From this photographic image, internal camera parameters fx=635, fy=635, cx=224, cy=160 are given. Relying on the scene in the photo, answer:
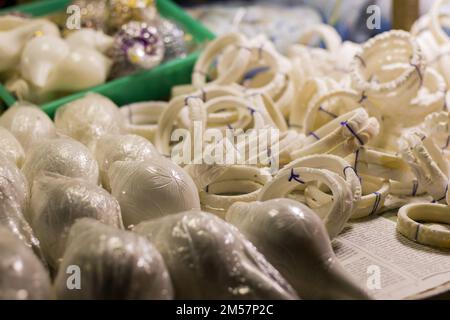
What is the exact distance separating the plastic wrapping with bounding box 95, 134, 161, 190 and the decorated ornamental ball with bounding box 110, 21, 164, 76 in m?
0.52

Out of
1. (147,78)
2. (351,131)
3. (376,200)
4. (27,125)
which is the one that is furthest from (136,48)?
(376,200)

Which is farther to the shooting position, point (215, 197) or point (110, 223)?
point (215, 197)

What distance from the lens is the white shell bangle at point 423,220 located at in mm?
1110

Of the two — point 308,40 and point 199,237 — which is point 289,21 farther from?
point 199,237

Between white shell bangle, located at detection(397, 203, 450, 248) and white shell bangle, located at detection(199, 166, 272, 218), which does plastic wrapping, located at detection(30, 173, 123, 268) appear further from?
white shell bangle, located at detection(397, 203, 450, 248)

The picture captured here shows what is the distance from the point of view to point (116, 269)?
30.8 inches

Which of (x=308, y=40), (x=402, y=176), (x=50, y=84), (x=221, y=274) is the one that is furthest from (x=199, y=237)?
(x=308, y=40)

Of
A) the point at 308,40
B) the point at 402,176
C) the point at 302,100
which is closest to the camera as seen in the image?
the point at 402,176

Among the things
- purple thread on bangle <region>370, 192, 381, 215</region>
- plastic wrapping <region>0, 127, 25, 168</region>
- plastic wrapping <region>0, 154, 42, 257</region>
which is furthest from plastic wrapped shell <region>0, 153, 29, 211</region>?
purple thread on bangle <region>370, 192, 381, 215</region>

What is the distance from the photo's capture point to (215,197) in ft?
4.03

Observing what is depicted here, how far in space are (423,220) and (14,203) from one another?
76cm

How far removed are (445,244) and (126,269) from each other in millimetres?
604

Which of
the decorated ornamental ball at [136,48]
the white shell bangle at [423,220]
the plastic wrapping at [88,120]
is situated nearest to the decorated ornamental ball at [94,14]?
the decorated ornamental ball at [136,48]

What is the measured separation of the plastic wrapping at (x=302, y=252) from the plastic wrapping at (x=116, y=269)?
0.17 metres
